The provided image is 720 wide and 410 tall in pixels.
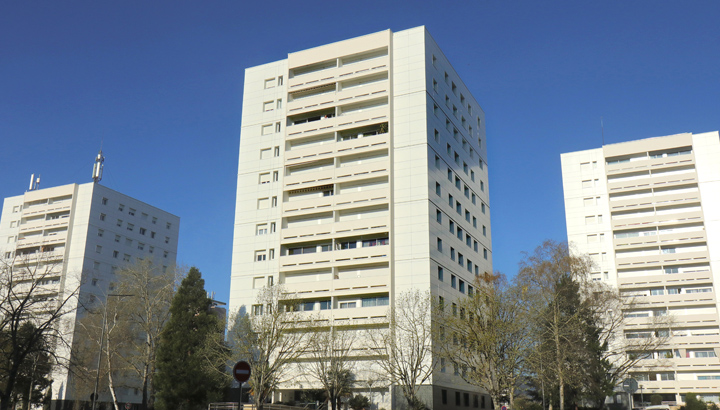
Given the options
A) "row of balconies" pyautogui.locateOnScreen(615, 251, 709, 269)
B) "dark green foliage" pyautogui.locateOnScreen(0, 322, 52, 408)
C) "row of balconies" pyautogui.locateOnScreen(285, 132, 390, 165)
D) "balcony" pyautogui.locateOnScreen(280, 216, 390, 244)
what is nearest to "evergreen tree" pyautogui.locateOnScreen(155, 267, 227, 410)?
"dark green foliage" pyautogui.locateOnScreen(0, 322, 52, 408)

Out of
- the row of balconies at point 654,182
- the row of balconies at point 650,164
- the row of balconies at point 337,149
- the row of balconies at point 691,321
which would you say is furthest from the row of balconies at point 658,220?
the row of balconies at point 337,149

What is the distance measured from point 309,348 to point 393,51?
36.4 m

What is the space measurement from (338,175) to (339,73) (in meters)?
13.3

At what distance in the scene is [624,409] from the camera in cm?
9150

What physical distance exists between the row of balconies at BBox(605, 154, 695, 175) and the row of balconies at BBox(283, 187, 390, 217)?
57971 millimetres

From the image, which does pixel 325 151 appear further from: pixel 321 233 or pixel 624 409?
pixel 624 409

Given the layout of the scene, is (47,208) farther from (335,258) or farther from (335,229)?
(335,258)

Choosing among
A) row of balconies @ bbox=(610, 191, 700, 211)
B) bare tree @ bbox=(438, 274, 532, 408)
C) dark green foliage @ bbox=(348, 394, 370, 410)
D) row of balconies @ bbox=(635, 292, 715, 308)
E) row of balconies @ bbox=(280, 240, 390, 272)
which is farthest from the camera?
row of balconies @ bbox=(610, 191, 700, 211)

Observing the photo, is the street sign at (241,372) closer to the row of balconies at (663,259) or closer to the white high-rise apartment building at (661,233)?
the white high-rise apartment building at (661,233)

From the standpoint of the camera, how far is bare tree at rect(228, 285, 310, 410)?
53812 millimetres

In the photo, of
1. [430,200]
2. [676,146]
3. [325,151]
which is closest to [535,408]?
[430,200]

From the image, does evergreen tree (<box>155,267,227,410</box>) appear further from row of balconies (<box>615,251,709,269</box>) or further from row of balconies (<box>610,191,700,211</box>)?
row of balconies (<box>610,191,700,211</box>)

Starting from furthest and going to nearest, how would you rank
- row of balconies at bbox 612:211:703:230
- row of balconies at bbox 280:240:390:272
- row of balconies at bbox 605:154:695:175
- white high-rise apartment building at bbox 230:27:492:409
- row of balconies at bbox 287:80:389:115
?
row of balconies at bbox 605:154:695:175
row of balconies at bbox 612:211:703:230
row of balconies at bbox 287:80:389:115
row of balconies at bbox 280:240:390:272
white high-rise apartment building at bbox 230:27:492:409

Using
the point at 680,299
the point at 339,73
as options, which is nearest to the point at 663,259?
Answer: the point at 680,299
